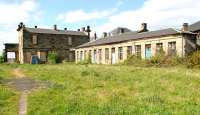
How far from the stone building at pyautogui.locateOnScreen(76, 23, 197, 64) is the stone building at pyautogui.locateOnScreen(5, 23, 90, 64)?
1071 cm

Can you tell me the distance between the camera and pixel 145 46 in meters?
34.8

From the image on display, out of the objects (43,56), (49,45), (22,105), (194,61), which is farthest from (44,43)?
(22,105)

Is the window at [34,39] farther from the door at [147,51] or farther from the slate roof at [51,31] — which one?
the door at [147,51]

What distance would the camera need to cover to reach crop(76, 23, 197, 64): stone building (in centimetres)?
3009

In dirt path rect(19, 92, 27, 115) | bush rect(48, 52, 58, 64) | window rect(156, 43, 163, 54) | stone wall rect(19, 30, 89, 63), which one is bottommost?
dirt path rect(19, 92, 27, 115)

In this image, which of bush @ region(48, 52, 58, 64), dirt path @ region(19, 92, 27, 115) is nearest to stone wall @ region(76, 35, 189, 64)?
bush @ region(48, 52, 58, 64)

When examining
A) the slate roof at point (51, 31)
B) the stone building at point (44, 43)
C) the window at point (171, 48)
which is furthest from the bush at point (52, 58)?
the window at point (171, 48)

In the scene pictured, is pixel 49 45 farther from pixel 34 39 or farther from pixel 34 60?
pixel 34 60

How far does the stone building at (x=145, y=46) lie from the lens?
98.7 ft

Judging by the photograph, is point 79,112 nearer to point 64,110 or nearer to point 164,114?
point 64,110

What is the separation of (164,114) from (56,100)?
13.5ft

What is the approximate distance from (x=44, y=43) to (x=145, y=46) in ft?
89.3

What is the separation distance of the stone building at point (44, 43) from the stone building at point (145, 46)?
10.7 m

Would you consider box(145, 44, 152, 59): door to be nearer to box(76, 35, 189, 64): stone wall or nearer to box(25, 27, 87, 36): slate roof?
box(76, 35, 189, 64): stone wall
